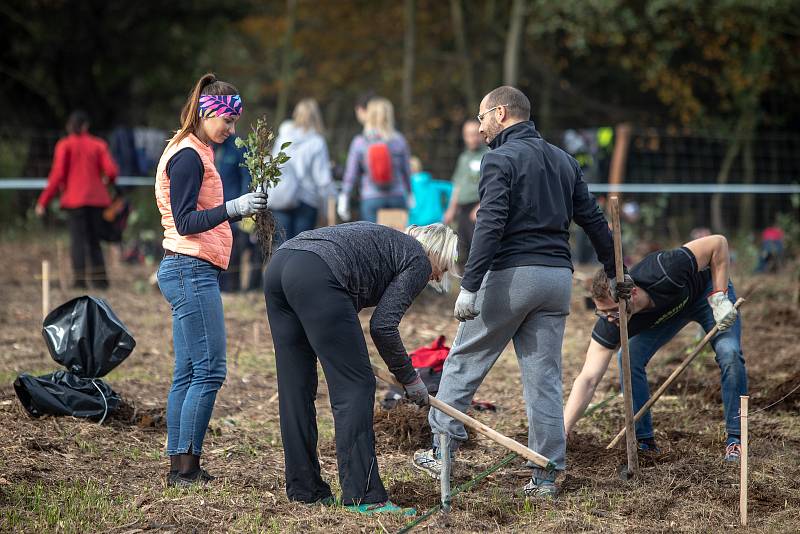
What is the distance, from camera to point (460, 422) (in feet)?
16.5

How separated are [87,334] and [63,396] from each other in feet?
1.37

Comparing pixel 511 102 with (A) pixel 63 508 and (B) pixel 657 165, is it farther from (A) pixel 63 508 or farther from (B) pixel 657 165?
(B) pixel 657 165

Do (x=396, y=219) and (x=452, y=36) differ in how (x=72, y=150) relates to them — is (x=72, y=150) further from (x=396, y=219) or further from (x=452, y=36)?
(x=452, y=36)

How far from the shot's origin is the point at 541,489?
4.97 metres

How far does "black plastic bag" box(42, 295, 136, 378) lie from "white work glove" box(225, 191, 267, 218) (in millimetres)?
1616

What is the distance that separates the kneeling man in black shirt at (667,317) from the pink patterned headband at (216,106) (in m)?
2.02

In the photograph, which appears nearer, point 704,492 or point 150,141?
point 704,492

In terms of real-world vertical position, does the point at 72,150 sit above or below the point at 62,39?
below

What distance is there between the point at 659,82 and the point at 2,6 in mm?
13138

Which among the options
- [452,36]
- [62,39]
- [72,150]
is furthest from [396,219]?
[452,36]

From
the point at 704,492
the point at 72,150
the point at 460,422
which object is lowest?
the point at 704,492

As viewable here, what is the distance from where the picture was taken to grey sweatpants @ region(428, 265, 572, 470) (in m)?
4.80

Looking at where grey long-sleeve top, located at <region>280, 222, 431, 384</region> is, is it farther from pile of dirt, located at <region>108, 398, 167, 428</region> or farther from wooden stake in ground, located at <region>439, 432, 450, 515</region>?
pile of dirt, located at <region>108, 398, 167, 428</region>

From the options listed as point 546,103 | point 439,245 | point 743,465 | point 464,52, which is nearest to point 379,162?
point 439,245
